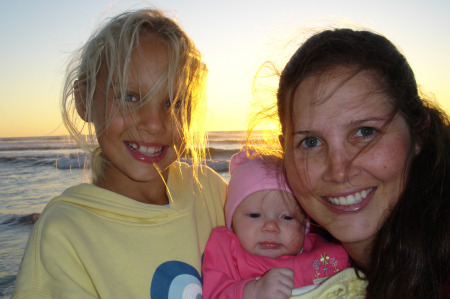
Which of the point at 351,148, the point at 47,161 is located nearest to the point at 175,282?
the point at 351,148

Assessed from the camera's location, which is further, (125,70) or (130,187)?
(130,187)

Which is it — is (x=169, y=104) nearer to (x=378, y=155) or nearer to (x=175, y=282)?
(x=175, y=282)

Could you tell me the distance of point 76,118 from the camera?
235 centimetres

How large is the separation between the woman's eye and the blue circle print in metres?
0.96

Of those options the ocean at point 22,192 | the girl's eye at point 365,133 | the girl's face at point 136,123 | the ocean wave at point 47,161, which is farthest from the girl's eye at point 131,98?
the ocean wave at point 47,161

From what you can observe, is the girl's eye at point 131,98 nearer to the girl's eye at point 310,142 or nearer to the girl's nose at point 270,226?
the girl's eye at point 310,142

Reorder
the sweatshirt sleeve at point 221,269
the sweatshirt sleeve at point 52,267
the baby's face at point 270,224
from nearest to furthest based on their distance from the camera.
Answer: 1. the sweatshirt sleeve at point 52,267
2. the sweatshirt sleeve at point 221,269
3. the baby's face at point 270,224

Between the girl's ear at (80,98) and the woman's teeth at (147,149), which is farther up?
the girl's ear at (80,98)

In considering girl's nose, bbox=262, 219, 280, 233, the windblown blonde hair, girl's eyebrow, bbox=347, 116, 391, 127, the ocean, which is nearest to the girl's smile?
the windblown blonde hair

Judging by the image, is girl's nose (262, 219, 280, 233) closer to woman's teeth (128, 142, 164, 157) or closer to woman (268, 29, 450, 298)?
woman (268, 29, 450, 298)

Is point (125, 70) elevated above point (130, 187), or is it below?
above

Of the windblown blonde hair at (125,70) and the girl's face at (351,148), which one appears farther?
the windblown blonde hair at (125,70)

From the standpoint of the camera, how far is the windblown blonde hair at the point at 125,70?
6.97 feet

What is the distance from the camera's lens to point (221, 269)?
2.16 meters
